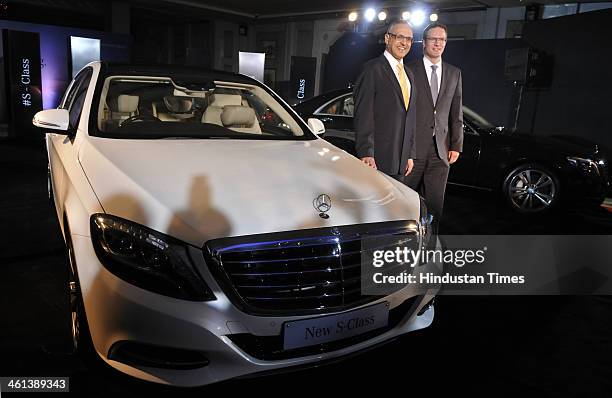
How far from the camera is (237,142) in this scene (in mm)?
2471

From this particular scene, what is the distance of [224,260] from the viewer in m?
1.51

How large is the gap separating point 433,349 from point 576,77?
8249 millimetres

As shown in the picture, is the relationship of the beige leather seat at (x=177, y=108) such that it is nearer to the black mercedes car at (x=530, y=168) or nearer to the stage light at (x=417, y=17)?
the black mercedes car at (x=530, y=168)

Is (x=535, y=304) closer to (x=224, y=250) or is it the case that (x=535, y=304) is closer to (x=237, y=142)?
(x=237, y=142)

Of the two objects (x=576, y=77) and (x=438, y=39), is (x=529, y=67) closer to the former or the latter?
(x=576, y=77)

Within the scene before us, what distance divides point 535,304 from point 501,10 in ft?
31.4

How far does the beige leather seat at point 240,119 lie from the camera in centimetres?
288

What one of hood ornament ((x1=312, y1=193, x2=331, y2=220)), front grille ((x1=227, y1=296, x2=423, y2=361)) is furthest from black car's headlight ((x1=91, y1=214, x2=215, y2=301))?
hood ornament ((x1=312, y1=193, x2=331, y2=220))

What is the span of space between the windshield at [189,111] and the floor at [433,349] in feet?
3.35

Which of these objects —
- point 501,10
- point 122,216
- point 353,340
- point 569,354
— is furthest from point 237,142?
point 501,10

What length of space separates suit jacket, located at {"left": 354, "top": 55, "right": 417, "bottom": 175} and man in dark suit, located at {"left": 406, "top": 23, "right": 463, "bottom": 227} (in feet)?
0.42

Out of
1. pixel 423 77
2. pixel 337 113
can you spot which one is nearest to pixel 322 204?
pixel 423 77

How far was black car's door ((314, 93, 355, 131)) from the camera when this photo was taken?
6008mm

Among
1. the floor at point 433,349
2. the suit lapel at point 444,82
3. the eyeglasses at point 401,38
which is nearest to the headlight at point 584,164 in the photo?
the floor at point 433,349
